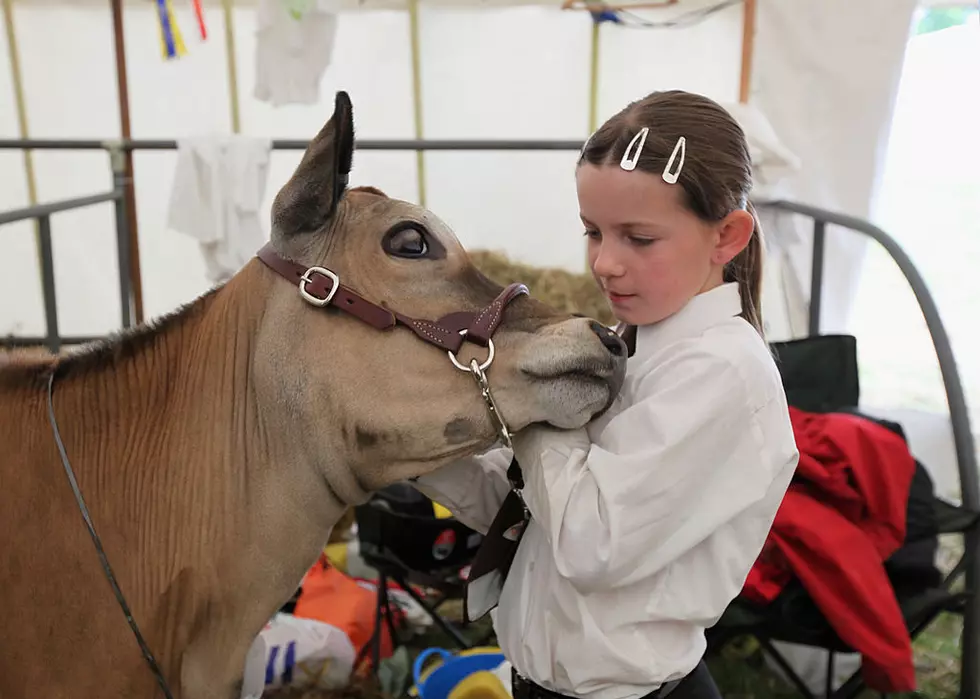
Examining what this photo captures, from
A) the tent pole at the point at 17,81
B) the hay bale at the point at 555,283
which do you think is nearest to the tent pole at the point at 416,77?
the hay bale at the point at 555,283

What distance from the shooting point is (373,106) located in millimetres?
5164

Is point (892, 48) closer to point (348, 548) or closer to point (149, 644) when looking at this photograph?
point (348, 548)

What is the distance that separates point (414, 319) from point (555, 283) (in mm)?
3134

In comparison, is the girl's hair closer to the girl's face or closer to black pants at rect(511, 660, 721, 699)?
the girl's face

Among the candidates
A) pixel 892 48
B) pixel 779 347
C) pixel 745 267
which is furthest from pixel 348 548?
pixel 892 48

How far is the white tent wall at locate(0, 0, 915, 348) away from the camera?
4977 mm

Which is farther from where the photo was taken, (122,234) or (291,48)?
(291,48)

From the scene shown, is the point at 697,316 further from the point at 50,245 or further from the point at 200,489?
the point at 50,245

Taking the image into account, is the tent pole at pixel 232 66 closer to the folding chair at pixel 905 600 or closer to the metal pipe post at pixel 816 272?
the metal pipe post at pixel 816 272

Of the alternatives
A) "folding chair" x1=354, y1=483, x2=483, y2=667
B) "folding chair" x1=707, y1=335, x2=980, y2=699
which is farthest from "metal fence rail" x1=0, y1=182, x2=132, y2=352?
"folding chair" x1=707, y1=335, x2=980, y2=699

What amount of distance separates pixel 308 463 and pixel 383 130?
4123 mm

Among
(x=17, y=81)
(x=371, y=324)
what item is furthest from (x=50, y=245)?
(x=17, y=81)

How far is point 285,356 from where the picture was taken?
1.34m

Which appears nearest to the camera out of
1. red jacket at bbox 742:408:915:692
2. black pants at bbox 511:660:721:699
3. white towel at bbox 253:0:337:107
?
black pants at bbox 511:660:721:699
